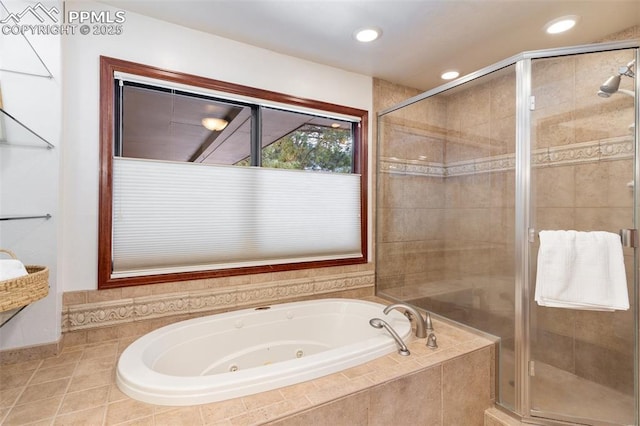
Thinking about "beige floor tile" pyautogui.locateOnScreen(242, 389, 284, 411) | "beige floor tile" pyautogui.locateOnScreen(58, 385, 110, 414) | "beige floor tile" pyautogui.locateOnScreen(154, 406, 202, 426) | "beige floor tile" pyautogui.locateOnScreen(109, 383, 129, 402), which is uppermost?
"beige floor tile" pyautogui.locateOnScreen(242, 389, 284, 411)

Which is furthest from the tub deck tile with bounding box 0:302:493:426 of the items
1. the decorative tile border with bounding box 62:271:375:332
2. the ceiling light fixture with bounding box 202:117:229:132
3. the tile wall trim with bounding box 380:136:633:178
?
the ceiling light fixture with bounding box 202:117:229:132

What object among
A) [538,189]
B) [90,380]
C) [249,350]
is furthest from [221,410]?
[538,189]

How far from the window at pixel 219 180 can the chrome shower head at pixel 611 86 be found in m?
1.54

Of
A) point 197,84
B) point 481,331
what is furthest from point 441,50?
point 481,331

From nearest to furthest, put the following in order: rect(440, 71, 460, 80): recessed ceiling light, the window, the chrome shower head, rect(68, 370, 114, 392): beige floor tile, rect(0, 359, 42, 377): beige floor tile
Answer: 1. rect(68, 370, 114, 392): beige floor tile
2. rect(0, 359, 42, 377): beige floor tile
3. the chrome shower head
4. the window
5. rect(440, 71, 460, 80): recessed ceiling light

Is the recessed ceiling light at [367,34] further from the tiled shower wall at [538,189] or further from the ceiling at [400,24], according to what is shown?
the tiled shower wall at [538,189]

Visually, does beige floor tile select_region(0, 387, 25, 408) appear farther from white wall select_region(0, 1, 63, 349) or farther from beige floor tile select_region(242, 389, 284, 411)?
beige floor tile select_region(242, 389, 284, 411)

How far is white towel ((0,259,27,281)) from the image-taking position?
108cm

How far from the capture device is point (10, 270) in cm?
111

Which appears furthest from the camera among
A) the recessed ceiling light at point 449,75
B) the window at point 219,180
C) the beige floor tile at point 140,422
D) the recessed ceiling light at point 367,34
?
the recessed ceiling light at point 449,75

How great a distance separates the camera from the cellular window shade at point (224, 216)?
1812 mm

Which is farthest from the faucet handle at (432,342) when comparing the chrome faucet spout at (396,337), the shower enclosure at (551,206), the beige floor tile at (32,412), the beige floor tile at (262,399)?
the beige floor tile at (32,412)

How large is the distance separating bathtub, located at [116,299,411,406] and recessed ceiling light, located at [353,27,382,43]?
189cm

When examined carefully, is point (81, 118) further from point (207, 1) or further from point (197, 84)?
point (207, 1)
